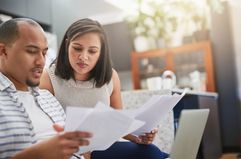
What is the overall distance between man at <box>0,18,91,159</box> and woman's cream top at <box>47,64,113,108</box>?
6.7 inches

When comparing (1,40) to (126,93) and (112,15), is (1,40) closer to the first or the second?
(126,93)

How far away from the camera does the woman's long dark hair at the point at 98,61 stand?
1.23 meters

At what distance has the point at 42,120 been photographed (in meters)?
1.00

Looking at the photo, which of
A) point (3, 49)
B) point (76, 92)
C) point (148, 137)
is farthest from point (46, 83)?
point (148, 137)

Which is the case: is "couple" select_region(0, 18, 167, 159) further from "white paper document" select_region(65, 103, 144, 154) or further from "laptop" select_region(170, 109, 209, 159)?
"laptop" select_region(170, 109, 209, 159)

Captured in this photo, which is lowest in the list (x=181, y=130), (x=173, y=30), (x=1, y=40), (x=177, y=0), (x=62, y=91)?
(x=181, y=130)

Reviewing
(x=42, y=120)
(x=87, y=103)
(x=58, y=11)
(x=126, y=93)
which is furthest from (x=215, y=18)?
(x=42, y=120)

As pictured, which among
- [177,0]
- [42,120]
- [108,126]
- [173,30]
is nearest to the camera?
[108,126]

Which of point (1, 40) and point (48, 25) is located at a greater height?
point (48, 25)

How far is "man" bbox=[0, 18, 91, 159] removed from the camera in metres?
0.82

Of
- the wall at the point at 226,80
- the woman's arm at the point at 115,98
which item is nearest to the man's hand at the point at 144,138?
the woman's arm at the point at 115,98

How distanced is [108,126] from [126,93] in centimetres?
115

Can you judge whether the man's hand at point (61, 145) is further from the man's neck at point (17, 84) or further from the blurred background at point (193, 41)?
the blurred background at point (193, 41)

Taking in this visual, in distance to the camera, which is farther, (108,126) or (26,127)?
(26,127)
